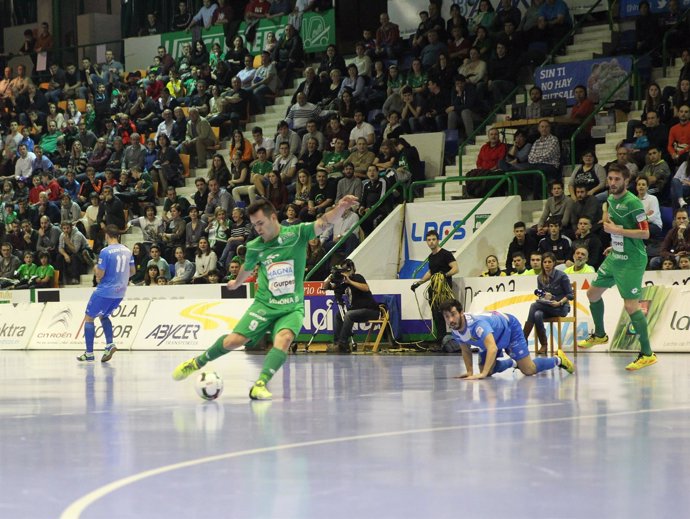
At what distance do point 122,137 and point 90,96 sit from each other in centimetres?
311

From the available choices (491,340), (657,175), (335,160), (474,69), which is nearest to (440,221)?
(335,160)

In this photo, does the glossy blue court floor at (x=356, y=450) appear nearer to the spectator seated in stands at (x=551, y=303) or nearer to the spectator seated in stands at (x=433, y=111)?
the spectator seated in stands at (x=551, y=303)

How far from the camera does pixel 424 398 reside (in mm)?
10398

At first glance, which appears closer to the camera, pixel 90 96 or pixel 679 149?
pixel 679 149

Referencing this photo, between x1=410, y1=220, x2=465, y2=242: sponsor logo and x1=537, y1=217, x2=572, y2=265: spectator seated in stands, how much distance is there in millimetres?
2777

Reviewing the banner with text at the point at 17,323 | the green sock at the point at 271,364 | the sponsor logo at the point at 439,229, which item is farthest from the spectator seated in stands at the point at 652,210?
the banner with text at the point at 17,323

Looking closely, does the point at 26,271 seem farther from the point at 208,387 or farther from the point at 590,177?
the point at 208,387

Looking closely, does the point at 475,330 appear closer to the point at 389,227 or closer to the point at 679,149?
the point at 679,149

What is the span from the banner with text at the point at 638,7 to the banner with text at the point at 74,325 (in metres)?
11.6

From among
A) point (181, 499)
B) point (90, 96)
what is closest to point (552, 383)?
point (181, 499)

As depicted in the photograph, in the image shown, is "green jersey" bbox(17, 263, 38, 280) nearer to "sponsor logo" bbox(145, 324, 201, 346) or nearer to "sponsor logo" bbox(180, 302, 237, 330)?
"sponsor logo" bbox(145, 324, 201, 346)

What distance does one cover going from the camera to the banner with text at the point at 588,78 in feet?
74.8

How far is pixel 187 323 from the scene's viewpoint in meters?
21.9

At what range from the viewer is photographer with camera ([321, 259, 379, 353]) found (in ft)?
64.0
